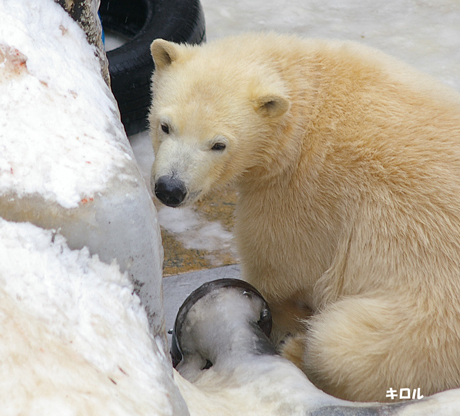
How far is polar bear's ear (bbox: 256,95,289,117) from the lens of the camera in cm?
227

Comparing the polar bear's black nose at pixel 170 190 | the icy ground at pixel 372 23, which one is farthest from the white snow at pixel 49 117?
the icy ground at pixel 372 23

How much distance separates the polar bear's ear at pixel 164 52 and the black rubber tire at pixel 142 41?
167 cm

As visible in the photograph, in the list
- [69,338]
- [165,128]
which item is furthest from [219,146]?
[69,338]

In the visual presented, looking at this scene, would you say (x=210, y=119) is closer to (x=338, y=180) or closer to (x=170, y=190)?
(x=170, y=190)

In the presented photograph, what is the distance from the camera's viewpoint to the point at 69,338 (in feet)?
3.82

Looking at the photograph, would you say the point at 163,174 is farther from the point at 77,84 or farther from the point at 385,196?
the point at 385,196

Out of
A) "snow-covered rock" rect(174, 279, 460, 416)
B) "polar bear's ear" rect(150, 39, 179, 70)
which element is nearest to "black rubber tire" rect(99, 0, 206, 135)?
"polar bear's ear" rect(150, 39, 179, 70)

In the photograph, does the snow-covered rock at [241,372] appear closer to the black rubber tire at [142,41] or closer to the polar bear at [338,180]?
the polar bear at [338,180]

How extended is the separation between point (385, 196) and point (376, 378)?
66cm

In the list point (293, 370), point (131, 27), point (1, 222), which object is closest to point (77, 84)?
point (1, 222)

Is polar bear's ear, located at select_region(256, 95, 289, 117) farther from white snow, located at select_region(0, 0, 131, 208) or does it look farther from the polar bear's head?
white snow, located at select_region(0, 0, 131, 208)

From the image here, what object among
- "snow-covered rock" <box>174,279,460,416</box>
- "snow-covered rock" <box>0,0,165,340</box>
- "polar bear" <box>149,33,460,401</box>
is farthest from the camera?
"polar bear" <box>149,33,460,401</box>

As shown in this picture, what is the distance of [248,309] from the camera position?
238cm

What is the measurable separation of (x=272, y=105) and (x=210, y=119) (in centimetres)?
25
